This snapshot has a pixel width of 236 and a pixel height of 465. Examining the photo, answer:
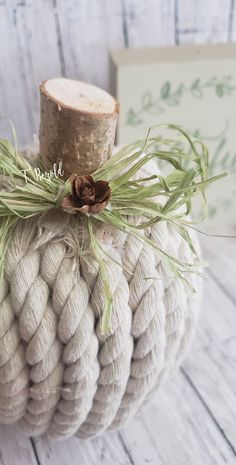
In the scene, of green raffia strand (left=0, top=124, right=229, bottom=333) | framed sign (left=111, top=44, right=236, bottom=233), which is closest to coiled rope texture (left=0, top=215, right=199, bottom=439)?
green raffia strand (left=0, top=124, right=229, bottom=333)

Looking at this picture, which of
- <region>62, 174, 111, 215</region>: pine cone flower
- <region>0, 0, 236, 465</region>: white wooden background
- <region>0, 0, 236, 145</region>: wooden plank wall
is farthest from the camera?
<region>0, 0, 236, 145</region>: wooden plank wall

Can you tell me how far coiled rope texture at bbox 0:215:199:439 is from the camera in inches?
19.7

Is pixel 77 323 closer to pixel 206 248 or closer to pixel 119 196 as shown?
pixel 119 196

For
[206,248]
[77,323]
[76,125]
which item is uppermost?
[76,125]

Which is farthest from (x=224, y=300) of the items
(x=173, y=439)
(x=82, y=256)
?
(x=82, y=256)

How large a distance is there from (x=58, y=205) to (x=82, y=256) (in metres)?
0.05

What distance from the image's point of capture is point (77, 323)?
500mm

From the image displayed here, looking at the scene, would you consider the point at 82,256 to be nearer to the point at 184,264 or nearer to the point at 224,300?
the point at 184,264

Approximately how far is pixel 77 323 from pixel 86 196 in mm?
111

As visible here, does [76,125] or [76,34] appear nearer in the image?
[76,125]

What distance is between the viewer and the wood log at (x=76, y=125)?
51cm

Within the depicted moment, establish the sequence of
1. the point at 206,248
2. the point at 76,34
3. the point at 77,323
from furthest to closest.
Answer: the point at 206,248 < the point at 76,34 < the point at 77,323

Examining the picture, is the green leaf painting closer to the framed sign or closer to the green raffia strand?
the framed sign

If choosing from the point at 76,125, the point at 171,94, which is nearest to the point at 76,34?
the point at 171,94
